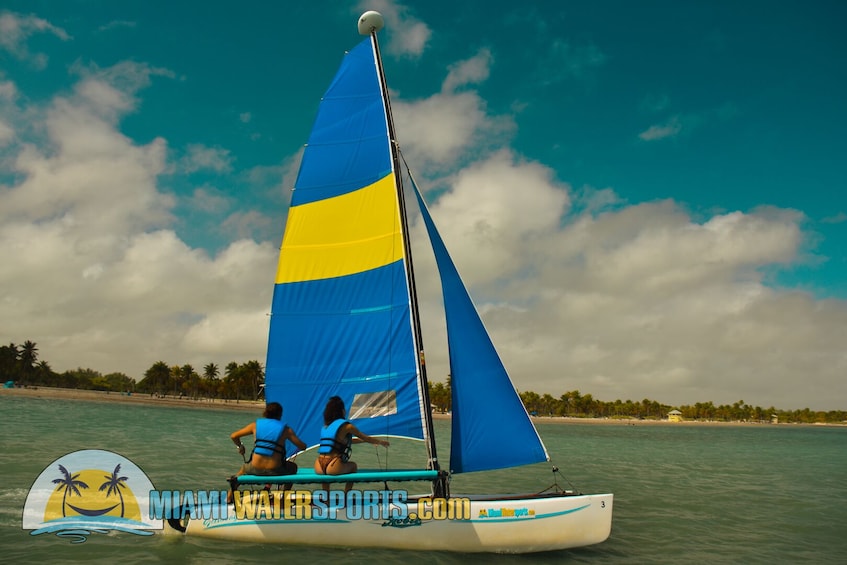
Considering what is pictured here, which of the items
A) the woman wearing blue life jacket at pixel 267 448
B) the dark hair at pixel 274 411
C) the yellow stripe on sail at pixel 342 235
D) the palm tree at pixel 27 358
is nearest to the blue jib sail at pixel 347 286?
the yellow stripe on sail at pixel 342 235

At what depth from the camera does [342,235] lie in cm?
1091

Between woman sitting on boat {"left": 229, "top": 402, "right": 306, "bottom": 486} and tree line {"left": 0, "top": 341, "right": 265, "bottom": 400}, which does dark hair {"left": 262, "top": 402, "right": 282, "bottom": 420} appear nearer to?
woman sitting on boat {"left": 229, "top": 402, "right": 306, "bottom": 486}

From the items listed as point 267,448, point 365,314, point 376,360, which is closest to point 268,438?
point 267,448

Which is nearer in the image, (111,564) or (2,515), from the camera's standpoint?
(111,564)

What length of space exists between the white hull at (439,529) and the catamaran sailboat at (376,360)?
0.05 feet

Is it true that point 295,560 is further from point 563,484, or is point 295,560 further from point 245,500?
point 563,484

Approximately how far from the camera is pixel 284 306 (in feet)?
35.4

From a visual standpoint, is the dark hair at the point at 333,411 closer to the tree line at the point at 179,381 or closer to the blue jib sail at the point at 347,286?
the blue jib sail at the point at 347,286

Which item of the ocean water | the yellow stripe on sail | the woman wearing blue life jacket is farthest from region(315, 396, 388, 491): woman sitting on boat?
the yellow stripe on sail

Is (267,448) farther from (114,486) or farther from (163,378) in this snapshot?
(163,378)

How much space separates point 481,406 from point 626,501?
831 centimetres

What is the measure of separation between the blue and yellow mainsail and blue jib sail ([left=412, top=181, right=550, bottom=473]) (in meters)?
0.02

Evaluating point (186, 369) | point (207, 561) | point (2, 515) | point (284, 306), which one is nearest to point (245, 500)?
point (207, 561)

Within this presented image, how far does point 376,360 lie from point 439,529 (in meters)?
3.12
